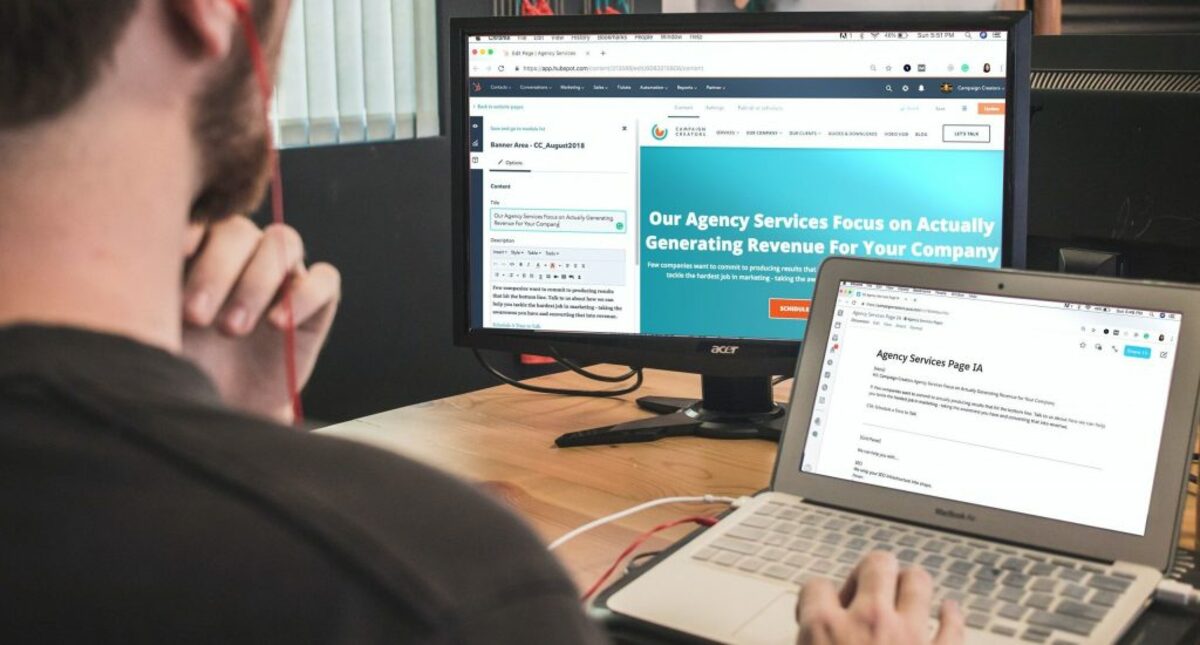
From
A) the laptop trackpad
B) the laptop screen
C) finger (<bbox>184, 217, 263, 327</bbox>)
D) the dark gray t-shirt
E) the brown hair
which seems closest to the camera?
the dark gray t-shirt

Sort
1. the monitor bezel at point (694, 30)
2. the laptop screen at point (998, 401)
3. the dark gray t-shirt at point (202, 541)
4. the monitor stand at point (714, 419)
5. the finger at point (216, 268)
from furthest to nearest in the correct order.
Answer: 1. the monitor stand at point (714, 419)
2. the monitor bezel at point (694, 30)
3. the laptop screen at point (998, 401)
4. the finger at point (216, 268)
5. the dark gray t-shirt at point (202, 541)

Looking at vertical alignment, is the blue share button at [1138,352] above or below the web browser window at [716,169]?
below

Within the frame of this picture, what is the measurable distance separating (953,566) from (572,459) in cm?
53

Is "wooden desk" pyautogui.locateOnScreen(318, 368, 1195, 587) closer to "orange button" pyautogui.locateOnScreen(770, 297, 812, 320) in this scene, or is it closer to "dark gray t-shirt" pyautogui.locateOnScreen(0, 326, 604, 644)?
"orange button" pyautogui.locateOnScreen(770, 297, 812, 320)

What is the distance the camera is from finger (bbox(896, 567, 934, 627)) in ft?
2.60

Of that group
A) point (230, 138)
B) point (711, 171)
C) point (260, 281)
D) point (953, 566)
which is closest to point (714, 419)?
point (711, 171)

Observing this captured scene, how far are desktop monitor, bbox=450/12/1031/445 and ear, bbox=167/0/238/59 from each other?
0.87m

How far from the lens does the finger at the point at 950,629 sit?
803 mm

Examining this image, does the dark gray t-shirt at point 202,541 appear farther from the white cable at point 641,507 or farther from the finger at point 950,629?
the white cable at point 641,507

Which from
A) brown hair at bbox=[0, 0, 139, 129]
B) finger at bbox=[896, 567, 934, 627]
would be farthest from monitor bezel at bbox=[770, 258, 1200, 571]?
brown hair at bbox=[0, 0, 139, 129]

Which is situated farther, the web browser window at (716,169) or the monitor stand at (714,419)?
the monitor stand at (714,419)

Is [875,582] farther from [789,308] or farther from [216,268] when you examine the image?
[789,308]

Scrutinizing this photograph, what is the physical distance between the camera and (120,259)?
0.54 metres

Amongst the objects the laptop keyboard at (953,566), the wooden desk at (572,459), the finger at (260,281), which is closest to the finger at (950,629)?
the laptop keyboard at (953,566)
